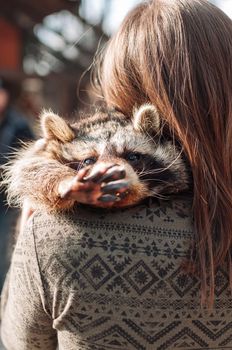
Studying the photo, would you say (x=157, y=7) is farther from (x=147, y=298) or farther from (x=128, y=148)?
(x=147, y=298)

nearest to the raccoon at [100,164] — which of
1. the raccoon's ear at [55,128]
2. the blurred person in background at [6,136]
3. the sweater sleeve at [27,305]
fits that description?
the raccoon's ear at [55,128]

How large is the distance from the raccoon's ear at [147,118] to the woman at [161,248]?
46mm

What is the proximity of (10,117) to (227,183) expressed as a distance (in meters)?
3.03

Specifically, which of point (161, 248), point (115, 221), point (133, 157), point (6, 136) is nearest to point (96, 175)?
point (115, 221)

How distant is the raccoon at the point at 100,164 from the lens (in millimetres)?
1454

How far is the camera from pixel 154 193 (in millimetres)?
1608

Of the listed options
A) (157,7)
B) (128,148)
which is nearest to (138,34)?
(157,7)

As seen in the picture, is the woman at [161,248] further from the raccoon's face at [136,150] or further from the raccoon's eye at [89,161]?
the raccoon's eye at [89,161]

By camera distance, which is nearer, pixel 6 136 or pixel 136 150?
pixel 136 150

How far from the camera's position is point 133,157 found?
1780 mm

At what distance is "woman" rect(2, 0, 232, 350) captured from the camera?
1.45 metres

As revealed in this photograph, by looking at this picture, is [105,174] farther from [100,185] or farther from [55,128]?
[55,128]

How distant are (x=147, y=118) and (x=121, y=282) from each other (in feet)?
1.76

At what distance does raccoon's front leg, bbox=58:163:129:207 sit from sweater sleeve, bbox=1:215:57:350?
0.19 m
